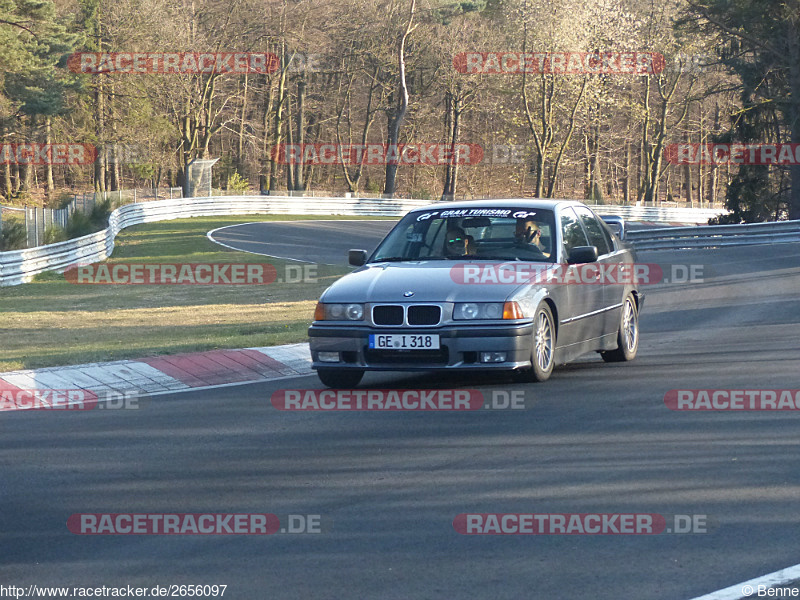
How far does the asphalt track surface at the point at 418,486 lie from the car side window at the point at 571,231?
4.08 ft

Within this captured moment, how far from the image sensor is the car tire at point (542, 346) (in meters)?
9.06

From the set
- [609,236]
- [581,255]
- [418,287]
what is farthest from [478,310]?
[609,236]

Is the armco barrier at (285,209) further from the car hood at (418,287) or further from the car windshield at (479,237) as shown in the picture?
the car hood at (418,287)

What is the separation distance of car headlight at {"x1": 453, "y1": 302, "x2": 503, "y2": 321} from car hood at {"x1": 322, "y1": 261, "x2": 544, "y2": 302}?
0.04 meters

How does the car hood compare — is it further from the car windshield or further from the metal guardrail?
the metal guardrail

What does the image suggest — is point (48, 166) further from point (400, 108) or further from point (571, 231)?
point (571, 231)

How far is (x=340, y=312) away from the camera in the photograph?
9.12 metres

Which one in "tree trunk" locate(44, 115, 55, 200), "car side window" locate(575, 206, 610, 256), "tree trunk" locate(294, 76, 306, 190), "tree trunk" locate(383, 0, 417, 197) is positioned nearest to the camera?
"car side window" locate(575, 206, 610, 256)

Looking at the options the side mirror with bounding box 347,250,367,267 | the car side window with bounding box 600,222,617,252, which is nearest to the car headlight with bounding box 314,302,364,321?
the side mirror with bounding box 347,250,367,267

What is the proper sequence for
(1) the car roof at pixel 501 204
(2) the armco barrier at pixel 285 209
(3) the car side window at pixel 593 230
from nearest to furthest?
(1) the car roof at pixel 501 204 < (3) the car side window at pixel 593 230 < (2) the armco barrier at pixel 285 209

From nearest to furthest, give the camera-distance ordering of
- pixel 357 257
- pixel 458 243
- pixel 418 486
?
pixel 418 486, pixel 458 243, pixel 357 257

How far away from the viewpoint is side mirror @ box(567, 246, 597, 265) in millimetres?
9711

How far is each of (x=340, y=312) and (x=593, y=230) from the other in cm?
326

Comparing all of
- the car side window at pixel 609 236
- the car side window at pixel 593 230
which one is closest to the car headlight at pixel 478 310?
the car side window at pixel 593 230
